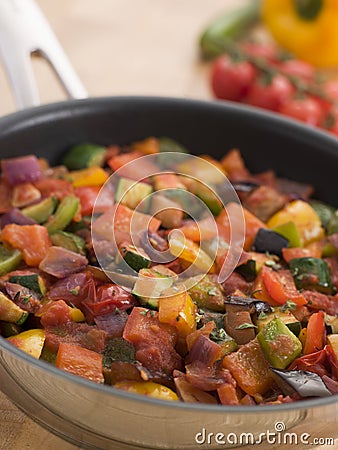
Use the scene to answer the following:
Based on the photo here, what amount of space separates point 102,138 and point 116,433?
68.3 inches

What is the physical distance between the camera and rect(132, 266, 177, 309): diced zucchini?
2.65m

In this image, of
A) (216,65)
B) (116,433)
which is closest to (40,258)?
(116,433)

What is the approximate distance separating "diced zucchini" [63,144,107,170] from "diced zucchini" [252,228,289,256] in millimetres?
869

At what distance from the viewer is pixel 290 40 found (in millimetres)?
5621

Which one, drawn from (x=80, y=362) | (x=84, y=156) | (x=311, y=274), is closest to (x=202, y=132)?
(x=84, y=156)

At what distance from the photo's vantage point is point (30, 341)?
8.30 ft

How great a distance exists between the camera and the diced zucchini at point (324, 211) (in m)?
3.38

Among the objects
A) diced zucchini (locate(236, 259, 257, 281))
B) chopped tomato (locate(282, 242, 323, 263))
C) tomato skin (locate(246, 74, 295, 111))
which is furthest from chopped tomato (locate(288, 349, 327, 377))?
tomato skin (locate(246, 74, 295, 111))

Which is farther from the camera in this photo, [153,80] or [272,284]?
[153,80]

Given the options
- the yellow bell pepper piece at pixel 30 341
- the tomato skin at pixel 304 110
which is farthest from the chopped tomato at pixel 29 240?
the tomato skin at pixel 304 110

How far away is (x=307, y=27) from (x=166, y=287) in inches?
138

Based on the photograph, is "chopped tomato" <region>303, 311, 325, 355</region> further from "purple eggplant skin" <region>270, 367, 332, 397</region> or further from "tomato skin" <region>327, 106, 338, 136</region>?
"tomato skin" <region>327, 106, 338, 136</region>

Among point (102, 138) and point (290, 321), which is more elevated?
point (102, 138)

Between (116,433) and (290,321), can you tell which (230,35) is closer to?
(290,321)
